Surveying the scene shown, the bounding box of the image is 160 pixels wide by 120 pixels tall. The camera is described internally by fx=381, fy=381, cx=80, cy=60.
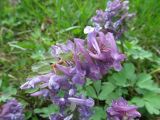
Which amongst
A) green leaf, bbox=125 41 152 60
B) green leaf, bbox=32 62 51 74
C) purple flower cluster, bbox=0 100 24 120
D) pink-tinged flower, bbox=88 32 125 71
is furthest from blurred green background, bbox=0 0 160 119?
pink-tinged flower, bbox=88 32 125 71

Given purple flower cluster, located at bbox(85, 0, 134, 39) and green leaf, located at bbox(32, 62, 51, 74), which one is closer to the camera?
green leaf, located at bbox(32, 62, 51, 74)

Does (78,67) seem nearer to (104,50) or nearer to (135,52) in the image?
(104,50)

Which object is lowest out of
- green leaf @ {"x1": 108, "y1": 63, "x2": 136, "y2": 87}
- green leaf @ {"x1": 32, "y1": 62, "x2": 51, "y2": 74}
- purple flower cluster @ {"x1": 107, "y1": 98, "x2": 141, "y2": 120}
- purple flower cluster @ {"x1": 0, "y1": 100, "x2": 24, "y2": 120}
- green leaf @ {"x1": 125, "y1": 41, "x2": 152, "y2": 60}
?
purple flower cluster @ {"x1": 107, "y1": 98, "x2": 141, "y2": 120}

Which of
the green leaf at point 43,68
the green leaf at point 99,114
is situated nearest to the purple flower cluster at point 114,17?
the green leaf at point 99,114

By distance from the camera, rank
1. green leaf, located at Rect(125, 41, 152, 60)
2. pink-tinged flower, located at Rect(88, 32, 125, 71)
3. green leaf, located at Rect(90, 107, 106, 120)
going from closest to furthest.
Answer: pink-tinged flower, located at Rect(88, 32, 125, 71)
green leaf, located at Rect(90, 107, 106, 120)
green leaf, located at Rect(125, 41, 152, 60)

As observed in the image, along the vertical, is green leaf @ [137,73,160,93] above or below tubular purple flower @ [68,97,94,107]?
above

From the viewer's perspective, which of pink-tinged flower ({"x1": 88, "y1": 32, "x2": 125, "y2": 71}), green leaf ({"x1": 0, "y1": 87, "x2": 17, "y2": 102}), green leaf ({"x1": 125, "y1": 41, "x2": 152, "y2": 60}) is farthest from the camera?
green leaf ({"x1": 125, "y1": 41, "x2": 152, "y2": 60})

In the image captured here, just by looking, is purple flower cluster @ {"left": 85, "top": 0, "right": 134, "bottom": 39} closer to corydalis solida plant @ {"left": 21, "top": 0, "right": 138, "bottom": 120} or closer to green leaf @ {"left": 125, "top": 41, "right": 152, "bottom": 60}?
green leaf @ {"left": 125, "top": 41, "right": 152, "bottom": 60}

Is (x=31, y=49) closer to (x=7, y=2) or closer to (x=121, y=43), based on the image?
(x=121, y=43)

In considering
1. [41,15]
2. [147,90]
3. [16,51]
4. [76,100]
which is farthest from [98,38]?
[41,15]

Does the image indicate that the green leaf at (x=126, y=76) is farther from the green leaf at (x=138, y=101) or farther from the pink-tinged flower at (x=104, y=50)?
the pink-tinged flower at (x=104, y=50)
